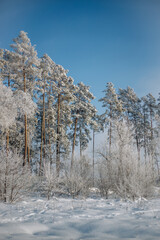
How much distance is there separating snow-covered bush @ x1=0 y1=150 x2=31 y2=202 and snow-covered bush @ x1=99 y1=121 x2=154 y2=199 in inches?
201

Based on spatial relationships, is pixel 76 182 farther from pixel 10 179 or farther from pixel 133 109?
pixel 133 109

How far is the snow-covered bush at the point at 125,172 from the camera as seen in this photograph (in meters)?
10.4

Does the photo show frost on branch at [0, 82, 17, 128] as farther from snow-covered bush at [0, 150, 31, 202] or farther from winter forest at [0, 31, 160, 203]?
snow-covered bush at [0, 150, 31, 202]

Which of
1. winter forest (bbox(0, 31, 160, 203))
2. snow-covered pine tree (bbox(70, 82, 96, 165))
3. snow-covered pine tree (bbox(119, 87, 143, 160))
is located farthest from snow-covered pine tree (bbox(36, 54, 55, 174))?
snow-covered pine tree (bbox(119, 87, 143, 160))

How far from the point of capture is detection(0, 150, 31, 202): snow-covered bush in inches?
329

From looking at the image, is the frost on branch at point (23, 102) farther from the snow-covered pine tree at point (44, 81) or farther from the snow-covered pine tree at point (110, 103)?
the snow-covered pine tree at point (110, 103)

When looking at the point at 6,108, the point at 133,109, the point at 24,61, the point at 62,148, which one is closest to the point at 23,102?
the point at 6,108

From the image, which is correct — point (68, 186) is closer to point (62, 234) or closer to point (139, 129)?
point (62, 234)

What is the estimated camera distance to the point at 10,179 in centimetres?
Answer: 838

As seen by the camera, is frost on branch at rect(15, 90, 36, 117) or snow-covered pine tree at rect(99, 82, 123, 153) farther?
snow-covered pine tree at rect(99, 82, 123, 153)

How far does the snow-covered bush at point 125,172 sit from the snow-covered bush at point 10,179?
511 centimetres

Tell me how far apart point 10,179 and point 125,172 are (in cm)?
712

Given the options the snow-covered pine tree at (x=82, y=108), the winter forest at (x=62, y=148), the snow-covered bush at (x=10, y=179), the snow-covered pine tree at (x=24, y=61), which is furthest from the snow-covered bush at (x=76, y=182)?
the snow-covered pine tree at (x=82, y=108)

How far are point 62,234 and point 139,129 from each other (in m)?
27.1
